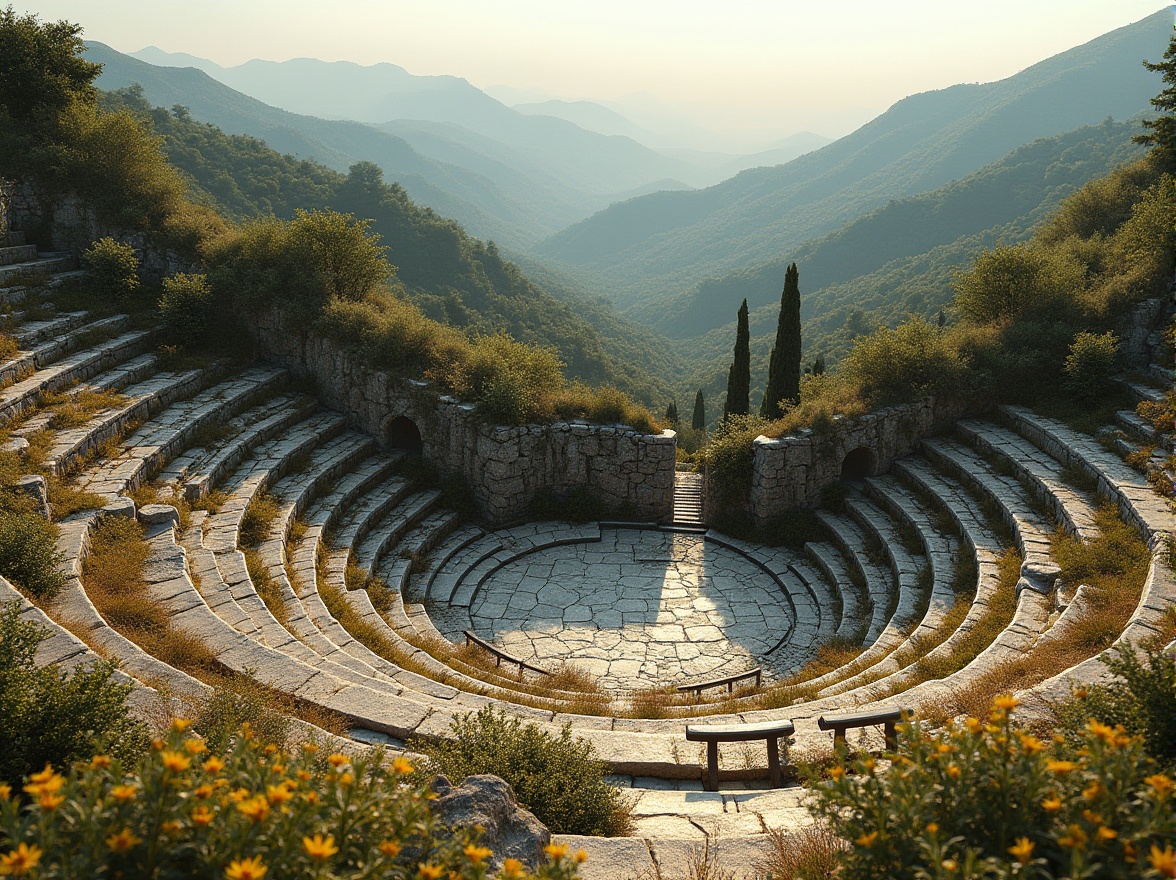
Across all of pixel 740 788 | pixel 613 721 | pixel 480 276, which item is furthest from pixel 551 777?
pixel 480 276

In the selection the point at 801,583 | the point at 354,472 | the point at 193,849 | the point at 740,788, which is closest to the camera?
the point at 193,849

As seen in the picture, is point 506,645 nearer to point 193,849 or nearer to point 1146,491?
point 193,849

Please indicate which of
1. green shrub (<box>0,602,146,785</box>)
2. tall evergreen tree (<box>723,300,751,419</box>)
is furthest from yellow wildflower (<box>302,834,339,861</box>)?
tall evergreen tree (<box>723,300,751,419</box>)

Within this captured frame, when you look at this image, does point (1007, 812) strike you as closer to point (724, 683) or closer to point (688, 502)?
point (724, 683)

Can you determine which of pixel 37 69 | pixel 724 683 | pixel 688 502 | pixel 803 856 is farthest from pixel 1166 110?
pixel 37 69

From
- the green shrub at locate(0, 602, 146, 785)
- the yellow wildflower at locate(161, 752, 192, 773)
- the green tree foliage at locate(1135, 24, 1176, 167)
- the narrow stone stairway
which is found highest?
the green tree foliage at locate(1135, 24, 1176, 167)

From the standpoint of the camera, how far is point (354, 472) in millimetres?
15367

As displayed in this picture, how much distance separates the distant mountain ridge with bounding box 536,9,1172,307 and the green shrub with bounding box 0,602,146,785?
A: 131 metres

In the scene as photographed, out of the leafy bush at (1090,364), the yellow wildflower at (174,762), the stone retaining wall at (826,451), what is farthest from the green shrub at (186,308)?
the leafy bush at (1090,364)

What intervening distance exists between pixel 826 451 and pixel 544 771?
11161 mm

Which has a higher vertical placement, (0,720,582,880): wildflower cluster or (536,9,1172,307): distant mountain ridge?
(536,9,1172,307): distant mountain ridge

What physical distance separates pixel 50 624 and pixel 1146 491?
1462 cm

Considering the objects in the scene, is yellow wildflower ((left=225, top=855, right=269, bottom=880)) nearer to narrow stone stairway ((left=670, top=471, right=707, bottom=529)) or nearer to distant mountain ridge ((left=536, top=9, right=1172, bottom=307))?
narrow stone stairway ((left=670, top=471, right=707, bottom=529))

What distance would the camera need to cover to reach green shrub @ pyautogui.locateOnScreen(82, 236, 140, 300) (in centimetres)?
1658
